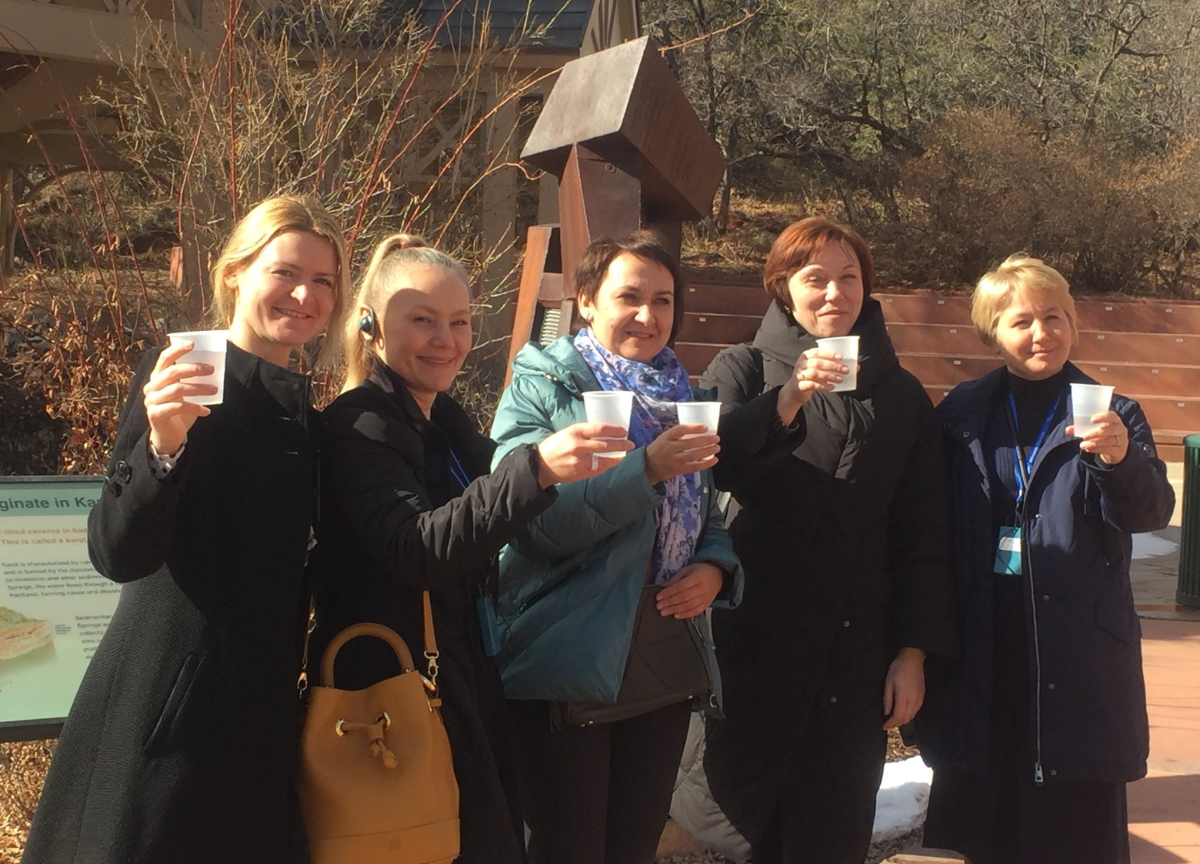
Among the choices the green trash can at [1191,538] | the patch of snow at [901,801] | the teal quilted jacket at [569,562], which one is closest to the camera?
the teal quilted jacket at [569,562]

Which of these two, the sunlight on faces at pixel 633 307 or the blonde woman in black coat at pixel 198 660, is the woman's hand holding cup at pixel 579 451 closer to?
the blonde woman in black coat at pixel 198 660

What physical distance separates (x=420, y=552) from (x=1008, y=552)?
168cm

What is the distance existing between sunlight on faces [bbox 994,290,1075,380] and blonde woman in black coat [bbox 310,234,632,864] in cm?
149

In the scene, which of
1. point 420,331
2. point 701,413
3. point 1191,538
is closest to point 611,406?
point 701,413

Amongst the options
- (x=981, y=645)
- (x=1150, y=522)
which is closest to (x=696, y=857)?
(x=981, y=645)

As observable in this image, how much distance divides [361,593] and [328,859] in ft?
1.53

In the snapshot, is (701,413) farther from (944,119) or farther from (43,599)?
(944,119)

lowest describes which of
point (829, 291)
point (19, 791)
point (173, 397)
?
point (19, 791)

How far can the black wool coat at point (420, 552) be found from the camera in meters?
2.03

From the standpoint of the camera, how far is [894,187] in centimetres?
2073

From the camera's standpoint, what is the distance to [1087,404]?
106 inches

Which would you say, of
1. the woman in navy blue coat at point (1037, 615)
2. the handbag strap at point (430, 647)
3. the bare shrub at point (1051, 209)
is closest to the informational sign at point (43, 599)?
the handbag strap at point (430, 647)

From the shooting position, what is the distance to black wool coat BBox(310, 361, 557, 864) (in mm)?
2031

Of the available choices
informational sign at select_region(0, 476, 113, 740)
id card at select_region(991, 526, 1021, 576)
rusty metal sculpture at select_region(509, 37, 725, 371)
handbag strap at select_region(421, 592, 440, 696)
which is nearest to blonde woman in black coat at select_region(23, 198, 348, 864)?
handbag strap at select_region(421, 592, 440, 696)
